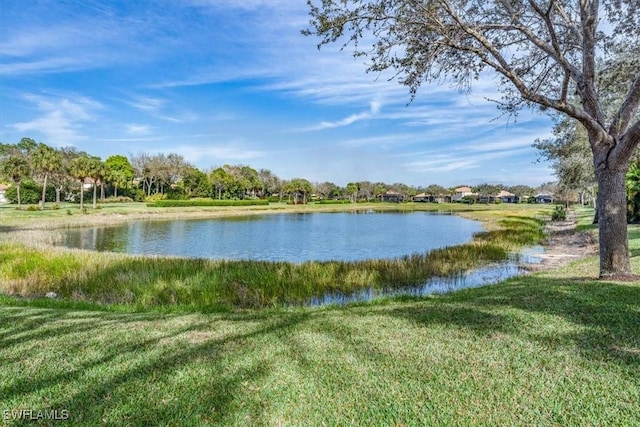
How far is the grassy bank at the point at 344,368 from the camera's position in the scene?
127 inches

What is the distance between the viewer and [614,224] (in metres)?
7.90

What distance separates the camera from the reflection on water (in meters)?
11.4

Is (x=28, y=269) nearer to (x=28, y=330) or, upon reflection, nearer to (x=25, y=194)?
(x=28, y=330)

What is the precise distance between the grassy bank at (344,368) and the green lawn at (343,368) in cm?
2

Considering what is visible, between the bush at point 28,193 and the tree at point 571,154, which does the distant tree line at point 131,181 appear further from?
the tree at point 571,154

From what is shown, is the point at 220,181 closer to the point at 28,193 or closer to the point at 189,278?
the point at 28,193

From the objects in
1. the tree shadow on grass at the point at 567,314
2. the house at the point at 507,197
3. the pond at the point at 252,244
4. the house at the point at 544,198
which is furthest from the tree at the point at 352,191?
the tree shadow on grass at the point at 567,314

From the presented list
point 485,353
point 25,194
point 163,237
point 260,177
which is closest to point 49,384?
point 485,353

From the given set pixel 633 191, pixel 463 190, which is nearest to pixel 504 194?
pixel 463 190

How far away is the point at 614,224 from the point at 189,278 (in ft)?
36.4

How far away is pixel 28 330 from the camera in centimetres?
546

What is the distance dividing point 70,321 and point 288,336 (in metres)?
3.57

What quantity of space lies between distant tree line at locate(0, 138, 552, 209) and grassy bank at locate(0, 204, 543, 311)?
40887mm

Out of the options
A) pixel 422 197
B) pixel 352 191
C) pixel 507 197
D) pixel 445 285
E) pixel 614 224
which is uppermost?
pixel 352 191
